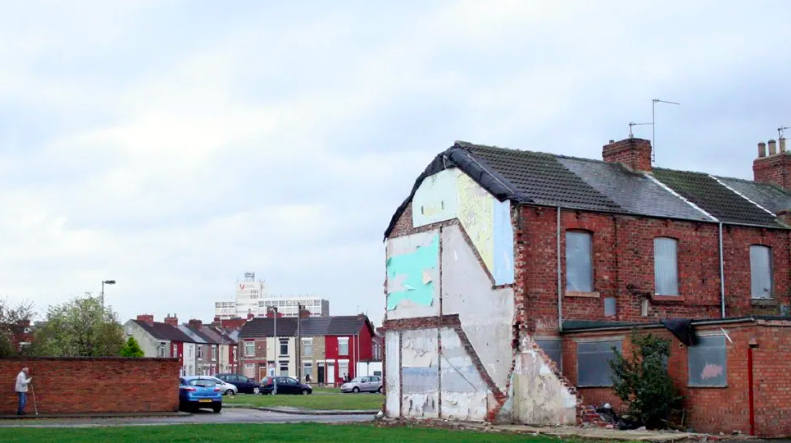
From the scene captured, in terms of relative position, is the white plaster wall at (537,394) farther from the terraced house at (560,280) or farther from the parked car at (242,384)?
the parked car at (242,384)

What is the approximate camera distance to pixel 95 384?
34875mm

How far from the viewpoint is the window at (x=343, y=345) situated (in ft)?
323

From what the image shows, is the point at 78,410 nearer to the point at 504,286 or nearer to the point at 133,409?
the point at 133,409

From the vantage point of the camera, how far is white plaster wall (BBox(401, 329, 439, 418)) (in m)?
31.0

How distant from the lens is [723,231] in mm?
32312

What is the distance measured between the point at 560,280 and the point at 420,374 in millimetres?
5847

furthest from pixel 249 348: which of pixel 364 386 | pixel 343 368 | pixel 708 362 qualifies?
pixel 708 362

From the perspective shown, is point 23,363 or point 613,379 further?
point 23,363

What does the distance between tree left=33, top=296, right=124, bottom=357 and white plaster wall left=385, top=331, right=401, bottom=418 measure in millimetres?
22420

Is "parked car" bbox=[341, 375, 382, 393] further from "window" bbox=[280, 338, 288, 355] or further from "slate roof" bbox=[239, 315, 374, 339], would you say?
"window" bbox=[280, 338, 288, 355]

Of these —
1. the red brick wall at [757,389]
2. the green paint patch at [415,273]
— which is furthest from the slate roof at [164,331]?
the red brick wall at [757,389]

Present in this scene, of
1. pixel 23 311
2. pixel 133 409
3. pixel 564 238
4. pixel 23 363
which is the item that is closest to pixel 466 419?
pixel 564 238

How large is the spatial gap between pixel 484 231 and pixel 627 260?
452cm

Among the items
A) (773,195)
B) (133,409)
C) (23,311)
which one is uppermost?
(773,195)
